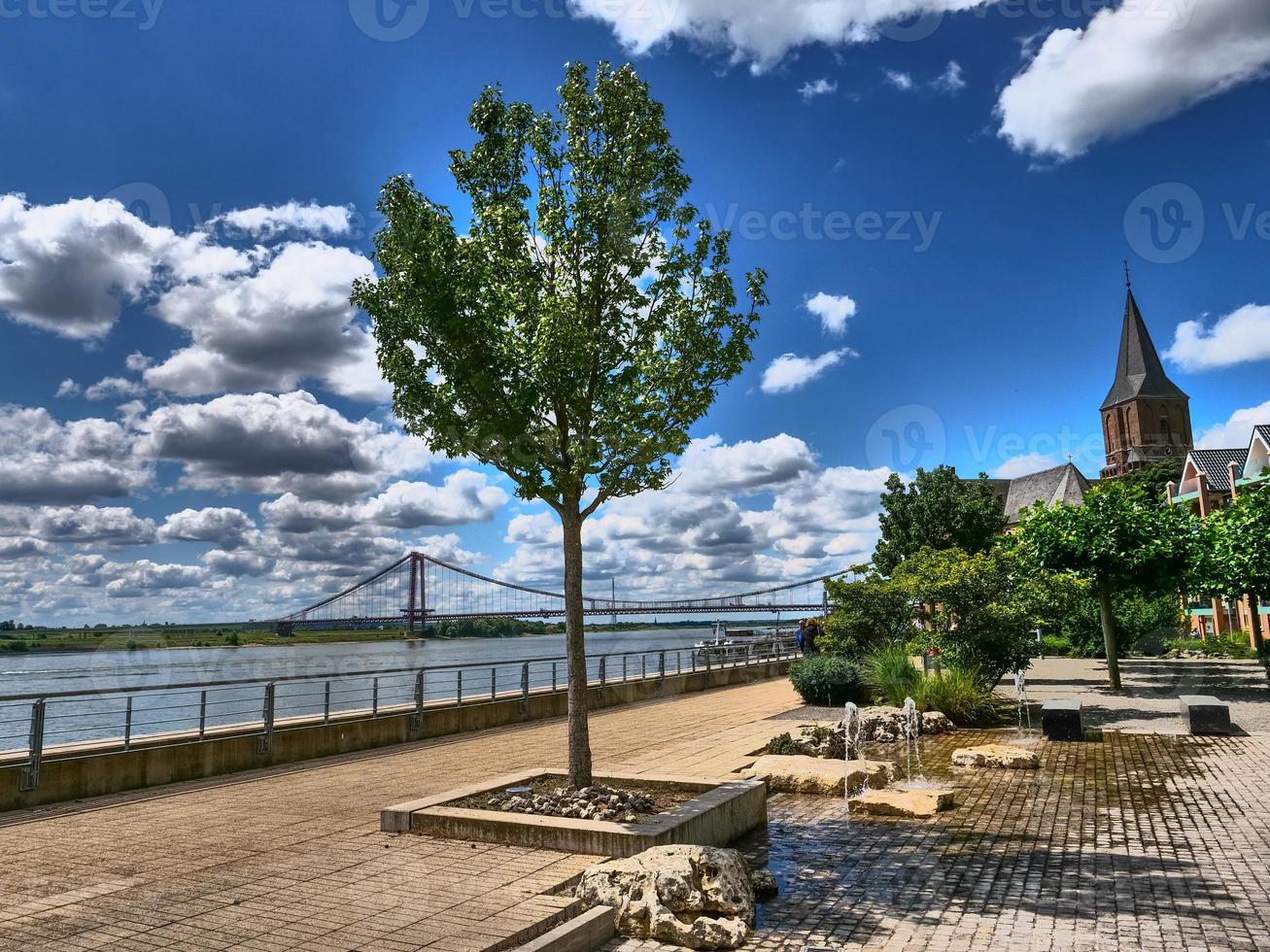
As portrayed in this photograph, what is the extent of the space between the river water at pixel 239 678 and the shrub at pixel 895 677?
5.29 m

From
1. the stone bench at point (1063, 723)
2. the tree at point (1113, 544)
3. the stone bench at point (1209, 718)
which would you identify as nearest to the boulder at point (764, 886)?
the stone bench at point (1063, 723)

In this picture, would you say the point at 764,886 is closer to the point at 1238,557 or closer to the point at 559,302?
the point at 559,302

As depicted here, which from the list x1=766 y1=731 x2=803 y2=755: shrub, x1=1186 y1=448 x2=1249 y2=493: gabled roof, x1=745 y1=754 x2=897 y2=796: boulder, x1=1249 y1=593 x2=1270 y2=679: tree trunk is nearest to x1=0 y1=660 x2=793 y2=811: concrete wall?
x1=766 y1=731 x2=803 y2=755: shrub

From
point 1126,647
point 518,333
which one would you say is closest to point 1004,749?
point 518,333

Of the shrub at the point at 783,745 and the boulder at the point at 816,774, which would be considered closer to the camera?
the boulder at the point at 816,774

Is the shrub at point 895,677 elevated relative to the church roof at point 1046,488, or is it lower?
lower

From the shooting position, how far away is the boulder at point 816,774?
32.0ft

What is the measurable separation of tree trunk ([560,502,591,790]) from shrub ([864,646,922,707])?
9.45 m

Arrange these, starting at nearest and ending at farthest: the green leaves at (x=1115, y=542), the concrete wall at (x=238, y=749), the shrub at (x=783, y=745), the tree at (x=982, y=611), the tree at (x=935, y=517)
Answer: the concrete wall at (x=238, y=749), the shrub at (x=783, y=745), the tree at (x=982, y=611), the green leaves at (x=1115, y=542), the tree at (x=935, y=517)

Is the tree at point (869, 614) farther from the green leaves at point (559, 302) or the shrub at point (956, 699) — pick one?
the green leaves at point (559, 302)

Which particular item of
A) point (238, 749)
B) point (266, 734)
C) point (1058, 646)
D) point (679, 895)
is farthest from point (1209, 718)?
point (1058, 646)

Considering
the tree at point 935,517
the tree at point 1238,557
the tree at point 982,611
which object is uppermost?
the tree at point 935,517

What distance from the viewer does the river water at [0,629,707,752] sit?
39.1 ft

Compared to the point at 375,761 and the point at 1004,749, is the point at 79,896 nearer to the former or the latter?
the point at 375,761
